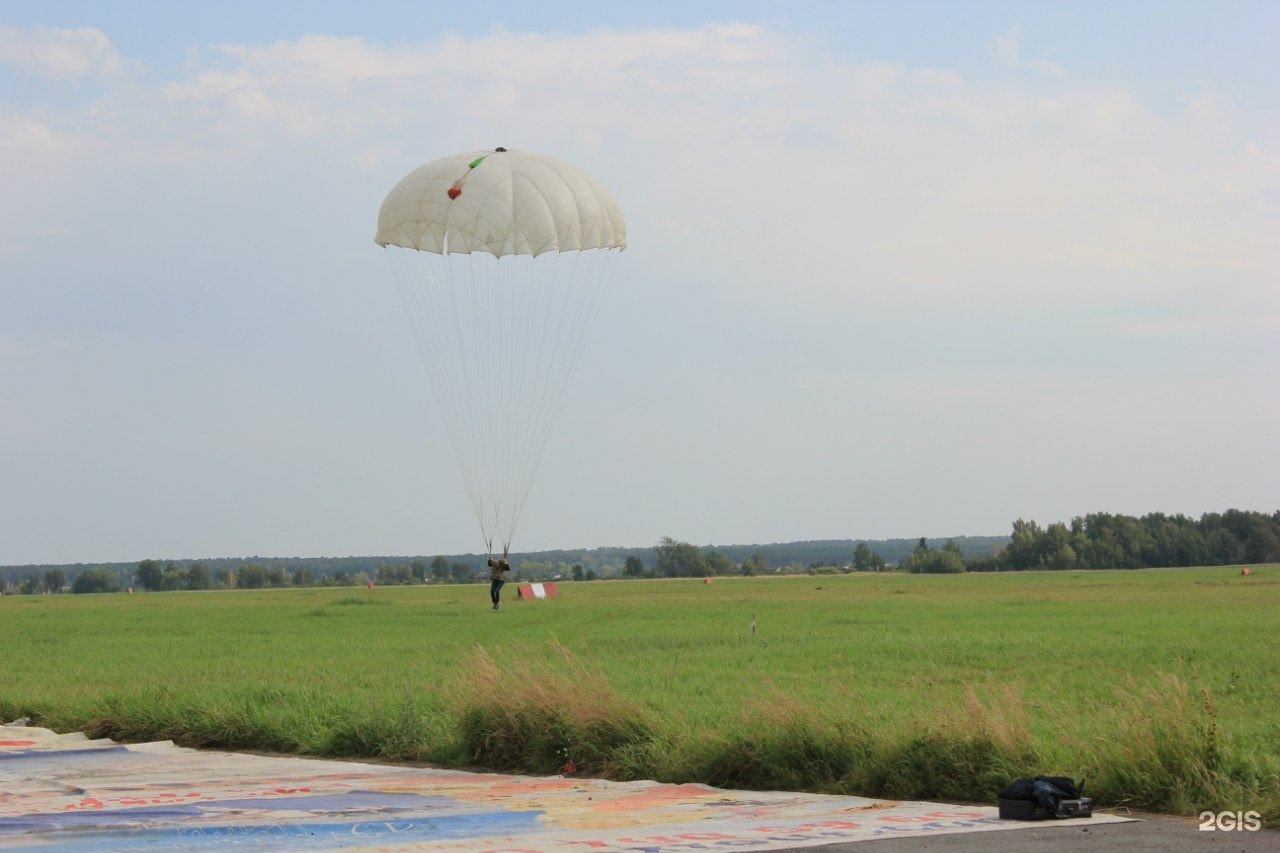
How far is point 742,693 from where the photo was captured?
698 inches

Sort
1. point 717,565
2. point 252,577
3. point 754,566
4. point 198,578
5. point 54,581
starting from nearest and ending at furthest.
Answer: point 252,577, point 754,566, point 198,578, point 717,565, point 54,581

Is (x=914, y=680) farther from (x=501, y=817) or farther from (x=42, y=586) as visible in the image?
(x=42, y=586)

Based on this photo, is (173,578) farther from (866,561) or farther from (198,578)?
(866,561)

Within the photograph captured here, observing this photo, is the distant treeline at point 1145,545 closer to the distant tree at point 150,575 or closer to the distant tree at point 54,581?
the distant tree at point 150,575

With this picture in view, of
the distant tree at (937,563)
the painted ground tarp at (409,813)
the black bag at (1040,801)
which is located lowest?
the painted ground tarp at (409,813)

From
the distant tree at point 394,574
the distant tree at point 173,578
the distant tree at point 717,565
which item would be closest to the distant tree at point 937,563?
the distant tree at point 717,565

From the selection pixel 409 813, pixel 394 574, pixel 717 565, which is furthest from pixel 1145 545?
pixel 409 813

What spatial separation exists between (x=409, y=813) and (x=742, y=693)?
347 inches

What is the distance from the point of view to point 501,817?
Result: 925cm

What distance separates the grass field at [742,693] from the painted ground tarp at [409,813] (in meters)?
0.61

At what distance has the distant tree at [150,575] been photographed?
14362 centimetres

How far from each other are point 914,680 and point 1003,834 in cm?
1276

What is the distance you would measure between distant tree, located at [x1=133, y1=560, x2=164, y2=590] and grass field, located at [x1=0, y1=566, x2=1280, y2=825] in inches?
4146

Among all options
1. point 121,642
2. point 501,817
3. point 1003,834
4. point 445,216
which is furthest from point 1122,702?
point 121,642
